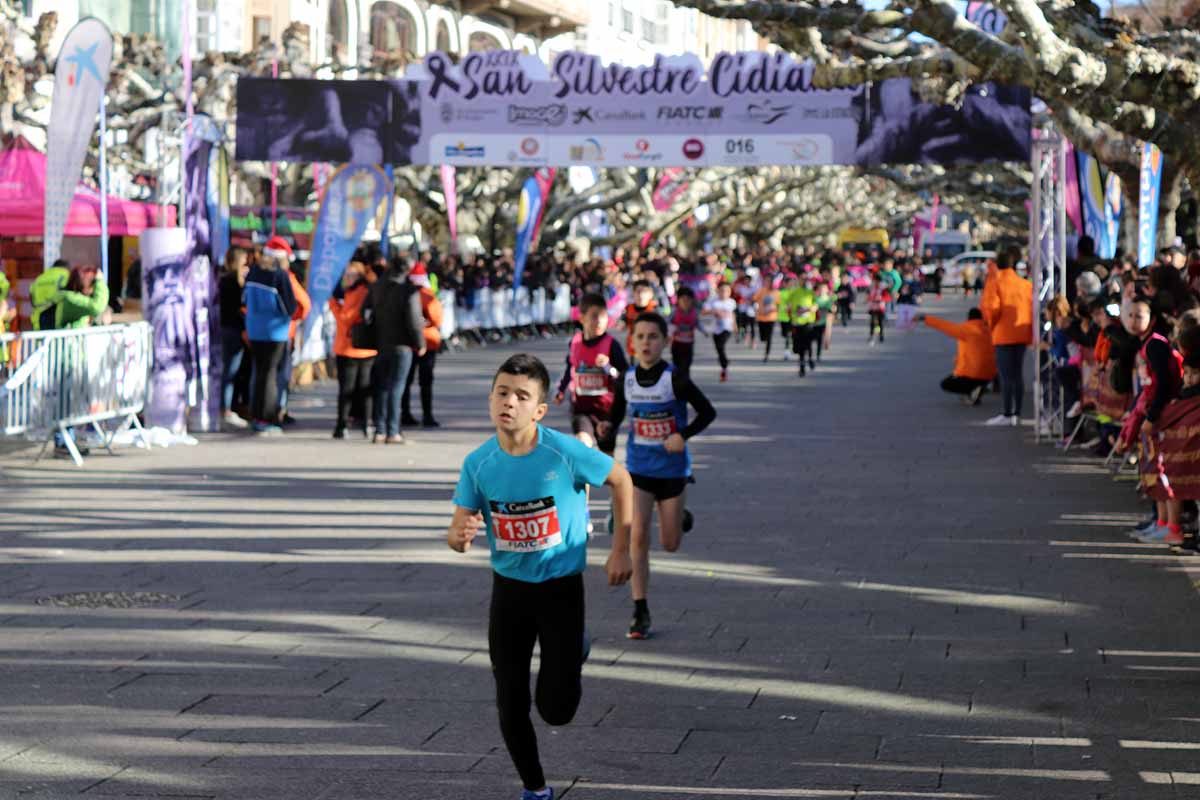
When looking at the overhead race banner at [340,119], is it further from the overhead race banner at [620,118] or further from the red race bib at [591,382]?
the red race bib at [591,382]

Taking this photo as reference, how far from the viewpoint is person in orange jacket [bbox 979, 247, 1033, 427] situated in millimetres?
19562

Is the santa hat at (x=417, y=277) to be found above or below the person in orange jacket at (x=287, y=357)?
above

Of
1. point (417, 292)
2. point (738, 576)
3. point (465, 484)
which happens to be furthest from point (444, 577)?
point (417, 292)

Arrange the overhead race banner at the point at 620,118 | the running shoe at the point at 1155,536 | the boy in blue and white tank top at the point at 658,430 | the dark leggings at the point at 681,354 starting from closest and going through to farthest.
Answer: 1. the boy in blue and white tank top at the point at 658,430
2. the running shoe at the point at 1155,536
3. the dark leggings at the point at 681,354
4. the overhead race banner at the point at 620,118

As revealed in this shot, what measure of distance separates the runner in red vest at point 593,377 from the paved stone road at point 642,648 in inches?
27.4

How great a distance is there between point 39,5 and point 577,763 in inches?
1575

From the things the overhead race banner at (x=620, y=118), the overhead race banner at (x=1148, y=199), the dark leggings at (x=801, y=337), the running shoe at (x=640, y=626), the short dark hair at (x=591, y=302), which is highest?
the overhead race banner at (x=620, y=118)

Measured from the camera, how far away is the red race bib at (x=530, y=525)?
223 inches

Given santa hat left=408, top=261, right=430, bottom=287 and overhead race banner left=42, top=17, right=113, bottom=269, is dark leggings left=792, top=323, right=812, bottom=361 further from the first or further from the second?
overhead race banner left=42, top=17, right=113, bottom=269

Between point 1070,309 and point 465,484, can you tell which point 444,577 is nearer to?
point 465,484

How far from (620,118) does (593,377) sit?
12.9m

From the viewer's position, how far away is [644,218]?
55406mm

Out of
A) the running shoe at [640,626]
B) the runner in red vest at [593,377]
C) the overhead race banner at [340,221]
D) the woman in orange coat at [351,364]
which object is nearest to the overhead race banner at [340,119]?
the overhead race banner at [340,221]

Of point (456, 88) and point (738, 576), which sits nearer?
point (738, 576)
